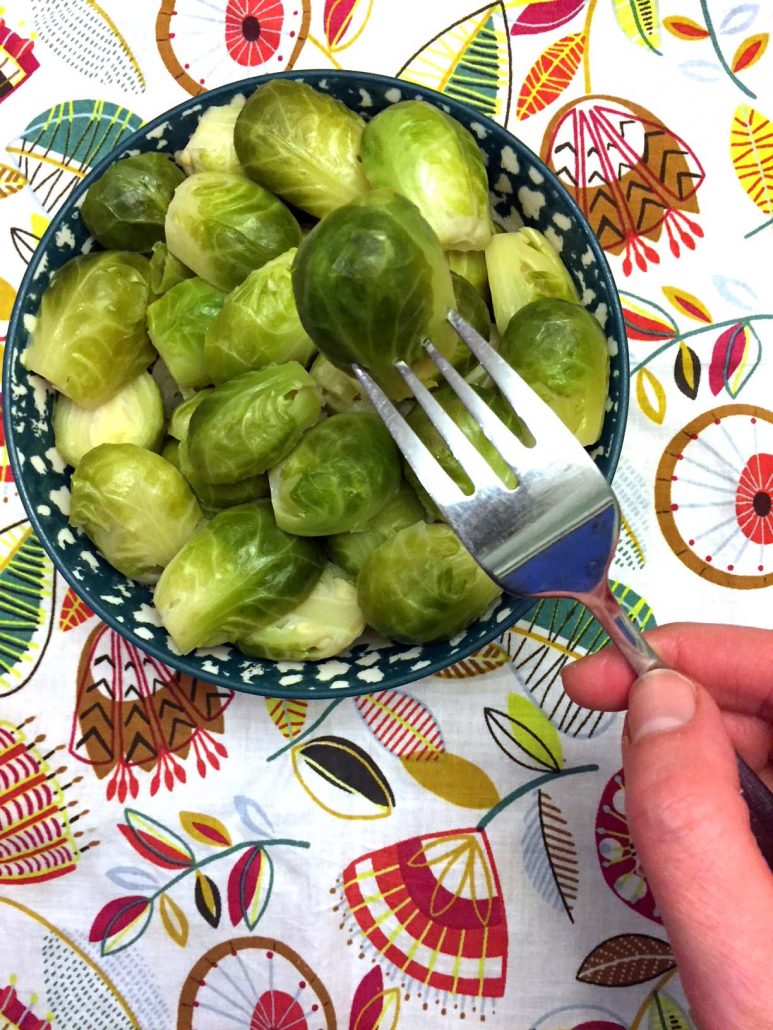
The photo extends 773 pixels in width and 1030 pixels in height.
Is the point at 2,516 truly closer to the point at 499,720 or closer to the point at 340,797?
the point at 340,797

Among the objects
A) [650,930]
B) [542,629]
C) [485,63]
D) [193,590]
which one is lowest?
[650,930]

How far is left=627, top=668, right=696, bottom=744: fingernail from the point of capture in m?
0.90

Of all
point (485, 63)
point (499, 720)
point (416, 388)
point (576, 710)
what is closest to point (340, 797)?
point (499, 720)

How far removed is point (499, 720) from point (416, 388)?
582 mm

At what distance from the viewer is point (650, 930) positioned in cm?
129

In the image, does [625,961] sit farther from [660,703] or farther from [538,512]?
[538,512]

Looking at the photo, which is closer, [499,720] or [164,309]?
[164,309]

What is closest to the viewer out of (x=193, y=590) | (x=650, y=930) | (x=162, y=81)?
Answer: (x=193, y=590)

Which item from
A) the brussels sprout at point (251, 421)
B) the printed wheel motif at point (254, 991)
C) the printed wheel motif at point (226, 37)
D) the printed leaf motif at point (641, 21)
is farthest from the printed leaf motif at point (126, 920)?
the printed leaf motif at point (641, 21)

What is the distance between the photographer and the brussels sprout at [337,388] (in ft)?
3.80

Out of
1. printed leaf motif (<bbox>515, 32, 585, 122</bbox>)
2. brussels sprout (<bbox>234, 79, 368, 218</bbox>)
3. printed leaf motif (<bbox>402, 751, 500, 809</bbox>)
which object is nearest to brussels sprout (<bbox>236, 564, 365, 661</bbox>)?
printed leaf motif (<bbox>402, 751, 500, 809</bbox>)

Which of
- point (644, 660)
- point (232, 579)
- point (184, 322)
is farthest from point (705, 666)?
point (184, 322)

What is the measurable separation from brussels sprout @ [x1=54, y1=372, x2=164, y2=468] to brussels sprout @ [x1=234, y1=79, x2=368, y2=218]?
363mm

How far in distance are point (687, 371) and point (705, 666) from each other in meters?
0.48
